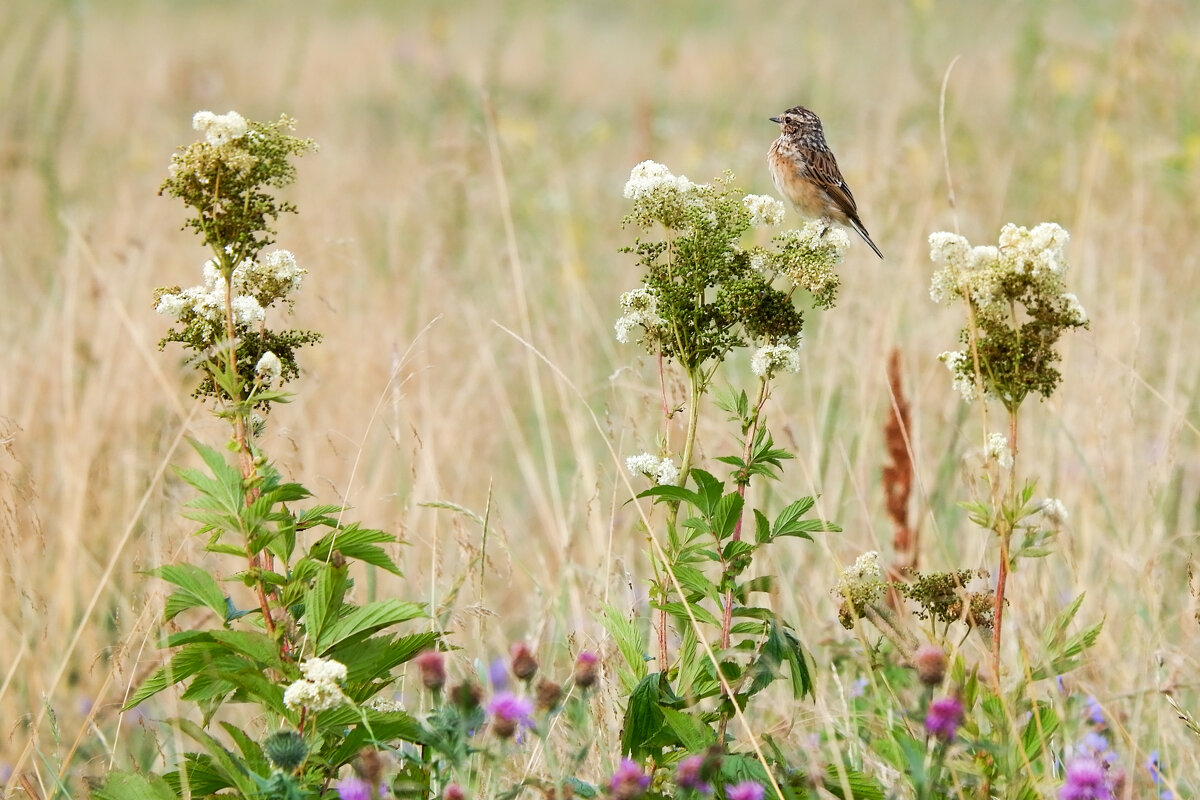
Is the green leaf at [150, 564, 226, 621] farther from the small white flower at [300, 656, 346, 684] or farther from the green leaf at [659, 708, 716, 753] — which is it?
the green leaf at [659, 708, 716, 753]

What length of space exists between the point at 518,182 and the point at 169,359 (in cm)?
248

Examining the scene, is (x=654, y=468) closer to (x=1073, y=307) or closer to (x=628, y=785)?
(x=628, y=785)

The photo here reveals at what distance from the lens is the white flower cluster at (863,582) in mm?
2012

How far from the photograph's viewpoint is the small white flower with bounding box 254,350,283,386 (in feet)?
6.18

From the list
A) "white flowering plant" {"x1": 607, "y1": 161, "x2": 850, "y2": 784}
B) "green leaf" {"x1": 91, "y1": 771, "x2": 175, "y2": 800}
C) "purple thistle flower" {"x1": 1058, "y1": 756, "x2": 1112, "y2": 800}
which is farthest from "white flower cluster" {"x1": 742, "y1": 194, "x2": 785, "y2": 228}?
"green leaf" {"x1": 91, "y1": 771, "x2": 175, "y2": 800}

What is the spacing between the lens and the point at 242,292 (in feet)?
6.75

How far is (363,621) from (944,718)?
842mm

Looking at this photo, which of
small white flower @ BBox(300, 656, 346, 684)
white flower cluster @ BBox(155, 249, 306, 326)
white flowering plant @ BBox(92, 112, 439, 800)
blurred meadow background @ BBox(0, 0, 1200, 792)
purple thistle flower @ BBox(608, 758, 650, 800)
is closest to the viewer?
purple thistle flower @ BBox(608, 758, 650, 800)

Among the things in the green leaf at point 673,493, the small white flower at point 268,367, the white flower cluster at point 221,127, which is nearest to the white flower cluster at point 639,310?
the green leaf at point 673,493

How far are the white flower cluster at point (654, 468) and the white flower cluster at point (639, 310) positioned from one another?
198 millimetres

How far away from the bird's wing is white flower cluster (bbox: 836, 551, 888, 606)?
139 centimetres

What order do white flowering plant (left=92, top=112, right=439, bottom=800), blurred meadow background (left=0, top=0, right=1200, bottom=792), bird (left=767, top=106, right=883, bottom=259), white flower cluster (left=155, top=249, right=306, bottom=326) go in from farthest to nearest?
bird (left=767, top=106, right=883, bottom=259)
blurred meadow background (left=0, top=0, right=1200, bottom=792)
white flower cluster (left=155, top=249, right=306, bottom=326)
white flowering plant (left=92, top=112, right=439, bottom=800)

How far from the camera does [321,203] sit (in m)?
5.99

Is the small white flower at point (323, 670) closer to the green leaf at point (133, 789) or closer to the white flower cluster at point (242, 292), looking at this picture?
the green leaf at point (133, 789)
